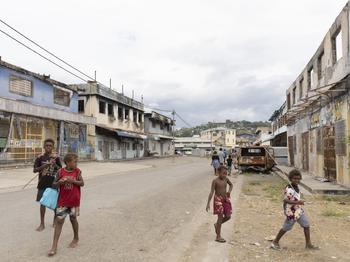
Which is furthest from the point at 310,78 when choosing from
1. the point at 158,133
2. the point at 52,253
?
the point at 158,133

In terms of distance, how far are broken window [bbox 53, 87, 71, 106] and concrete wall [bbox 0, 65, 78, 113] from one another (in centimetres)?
33

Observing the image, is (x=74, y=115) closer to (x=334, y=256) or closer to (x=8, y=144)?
(x=8, y=144)

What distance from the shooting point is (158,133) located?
68500 mm

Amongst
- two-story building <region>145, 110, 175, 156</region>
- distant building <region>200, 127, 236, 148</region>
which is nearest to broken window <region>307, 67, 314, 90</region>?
two-story building <region>145, 110, 175, 156</region>

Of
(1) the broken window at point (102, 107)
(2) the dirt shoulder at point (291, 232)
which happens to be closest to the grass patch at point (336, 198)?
(2) the dirt shoulder at point (291, 232)

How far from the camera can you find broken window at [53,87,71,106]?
111ft

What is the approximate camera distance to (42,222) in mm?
7918

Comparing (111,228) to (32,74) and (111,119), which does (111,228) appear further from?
(111,119)

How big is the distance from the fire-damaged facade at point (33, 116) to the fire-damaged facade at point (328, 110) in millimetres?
17269

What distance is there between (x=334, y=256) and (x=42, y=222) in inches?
203

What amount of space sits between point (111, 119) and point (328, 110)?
30913 millimetres

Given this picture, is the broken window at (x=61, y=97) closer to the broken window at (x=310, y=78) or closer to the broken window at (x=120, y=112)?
the broken window at (x=120, y=112)

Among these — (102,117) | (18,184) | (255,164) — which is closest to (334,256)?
(18,184)

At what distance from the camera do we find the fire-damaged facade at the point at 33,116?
2625cm
